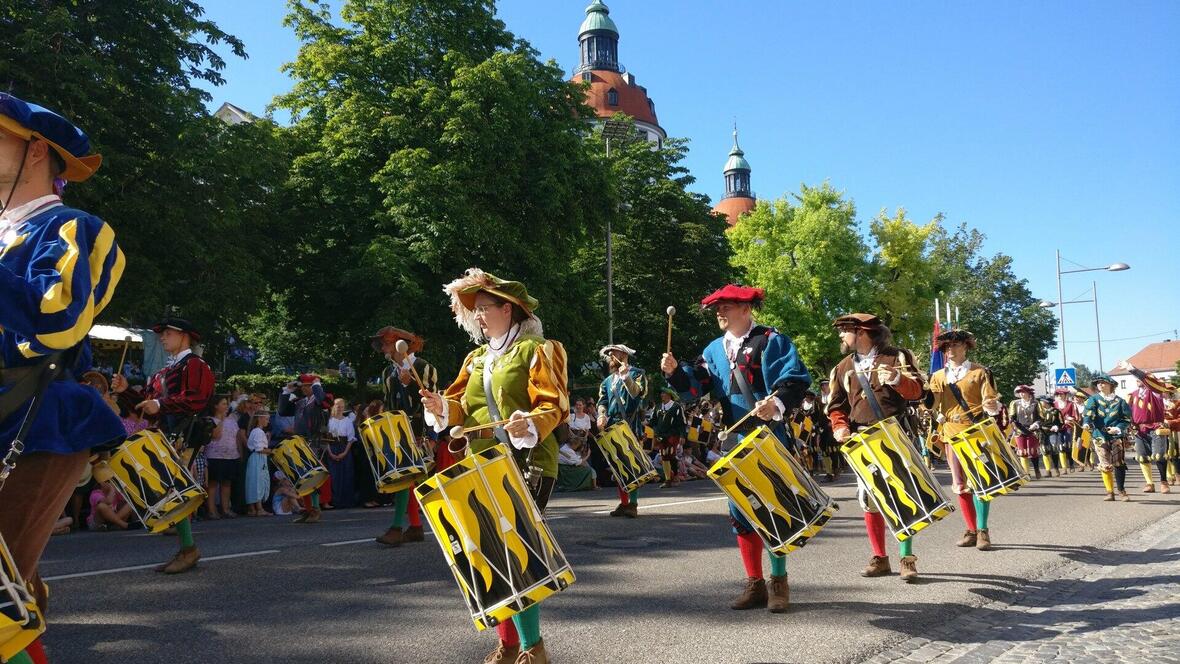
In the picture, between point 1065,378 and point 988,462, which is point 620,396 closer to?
point 988,462

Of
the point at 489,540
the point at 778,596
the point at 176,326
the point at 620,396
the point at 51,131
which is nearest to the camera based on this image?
the point at 51,131

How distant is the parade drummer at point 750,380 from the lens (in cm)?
586

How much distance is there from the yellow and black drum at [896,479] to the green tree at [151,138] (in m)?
14.2

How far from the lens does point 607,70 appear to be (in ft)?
320

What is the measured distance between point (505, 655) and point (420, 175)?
19.5 m

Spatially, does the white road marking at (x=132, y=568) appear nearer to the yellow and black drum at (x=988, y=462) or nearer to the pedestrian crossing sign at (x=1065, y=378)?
the yellow and black drum at (x=988, y=462)

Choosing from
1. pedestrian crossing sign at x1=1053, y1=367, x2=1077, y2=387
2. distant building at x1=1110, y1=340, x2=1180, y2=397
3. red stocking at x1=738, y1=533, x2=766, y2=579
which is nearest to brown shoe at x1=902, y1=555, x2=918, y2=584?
red stocking at x1=738, y1=533, x2=766, y2=579

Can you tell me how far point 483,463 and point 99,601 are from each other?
3.60 metres

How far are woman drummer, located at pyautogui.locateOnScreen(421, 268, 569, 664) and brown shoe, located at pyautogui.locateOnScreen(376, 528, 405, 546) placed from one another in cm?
381

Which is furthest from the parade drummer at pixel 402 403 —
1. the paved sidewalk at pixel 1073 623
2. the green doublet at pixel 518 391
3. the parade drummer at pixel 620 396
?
the paved sidewalk at pixel 1073 623

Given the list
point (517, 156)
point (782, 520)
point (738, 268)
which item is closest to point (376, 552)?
point (782, 520)

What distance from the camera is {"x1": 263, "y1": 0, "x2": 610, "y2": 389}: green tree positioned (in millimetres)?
22844

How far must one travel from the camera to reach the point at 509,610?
3.92 m

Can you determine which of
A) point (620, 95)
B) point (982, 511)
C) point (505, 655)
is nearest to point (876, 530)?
point (982, 511)
